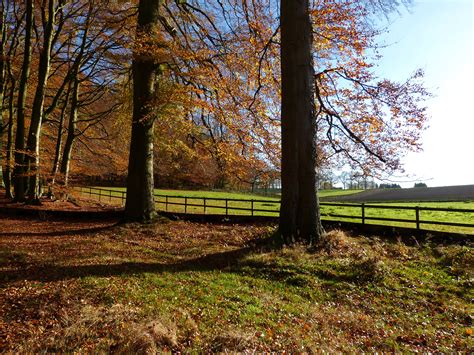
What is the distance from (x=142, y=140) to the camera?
12078 mm

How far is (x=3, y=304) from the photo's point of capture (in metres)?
4.46

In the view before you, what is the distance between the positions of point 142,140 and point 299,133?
6364mm

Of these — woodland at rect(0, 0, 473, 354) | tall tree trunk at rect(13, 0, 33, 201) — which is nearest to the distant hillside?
woodland at rect(0, 0, 473, 354)

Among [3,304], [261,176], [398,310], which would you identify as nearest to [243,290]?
[398,310]

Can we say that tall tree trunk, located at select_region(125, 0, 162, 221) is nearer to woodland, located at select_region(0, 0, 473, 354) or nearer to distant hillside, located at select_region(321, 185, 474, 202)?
woodland, located at select_region(0, 0, 473, 354)

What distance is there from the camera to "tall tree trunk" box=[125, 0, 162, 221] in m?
12.0

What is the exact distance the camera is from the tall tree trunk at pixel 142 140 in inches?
474

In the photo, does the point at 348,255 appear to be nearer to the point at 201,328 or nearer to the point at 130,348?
the point at 201,328

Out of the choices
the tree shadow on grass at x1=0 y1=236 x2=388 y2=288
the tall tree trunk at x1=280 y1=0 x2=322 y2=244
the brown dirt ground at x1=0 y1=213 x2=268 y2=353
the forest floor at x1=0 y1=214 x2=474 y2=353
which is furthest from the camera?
the tall tree trunk at x1=280 y1=0 x2=322 y2=244

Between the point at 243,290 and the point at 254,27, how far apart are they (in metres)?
9.85

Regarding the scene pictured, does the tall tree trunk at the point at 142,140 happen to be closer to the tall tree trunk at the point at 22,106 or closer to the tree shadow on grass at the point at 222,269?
the tree shadow on grass at the point at 222,269

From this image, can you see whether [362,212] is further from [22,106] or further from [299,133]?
[22,106]

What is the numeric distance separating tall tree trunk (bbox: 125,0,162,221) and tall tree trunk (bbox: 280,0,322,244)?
5756mm

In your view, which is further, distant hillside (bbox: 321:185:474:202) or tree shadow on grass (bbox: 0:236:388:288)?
distant hillside (bbox: 321:185:474:202)
